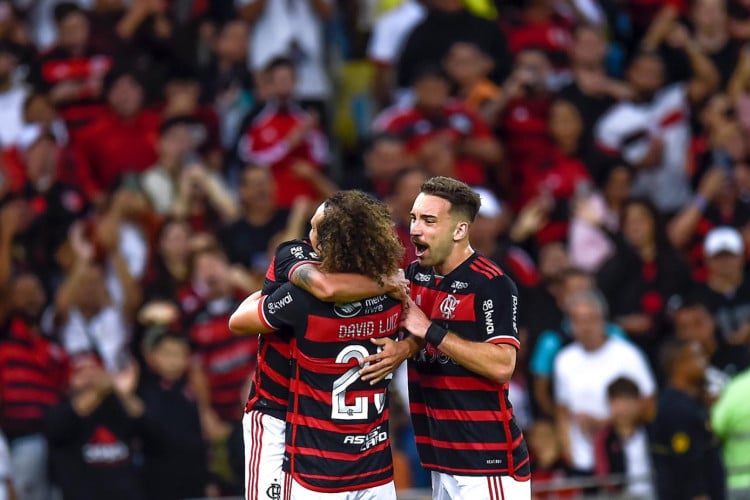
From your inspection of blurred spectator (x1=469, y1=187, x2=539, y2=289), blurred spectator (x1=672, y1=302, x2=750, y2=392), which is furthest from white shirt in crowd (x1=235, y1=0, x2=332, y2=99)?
blurred spectator (x1=672, y1=302, x2=750, y2=392)

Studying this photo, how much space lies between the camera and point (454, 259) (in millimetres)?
7281

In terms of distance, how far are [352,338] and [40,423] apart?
474 centimetres

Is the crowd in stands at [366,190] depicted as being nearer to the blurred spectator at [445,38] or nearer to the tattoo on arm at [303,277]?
the blurred spectator at [445,38]

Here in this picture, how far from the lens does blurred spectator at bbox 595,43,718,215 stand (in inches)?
562

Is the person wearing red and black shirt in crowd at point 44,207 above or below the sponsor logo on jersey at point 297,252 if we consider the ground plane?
above

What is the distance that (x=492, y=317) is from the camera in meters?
7.13

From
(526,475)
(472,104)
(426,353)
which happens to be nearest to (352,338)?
(426,353)

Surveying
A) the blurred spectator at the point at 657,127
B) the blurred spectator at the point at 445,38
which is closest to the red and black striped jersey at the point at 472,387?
the blurred spectator at the point at 657,127

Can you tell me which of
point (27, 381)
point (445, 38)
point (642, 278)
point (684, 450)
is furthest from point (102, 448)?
point (445, 38)

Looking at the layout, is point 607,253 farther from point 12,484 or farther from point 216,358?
point 12,484

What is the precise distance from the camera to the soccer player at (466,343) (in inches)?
280

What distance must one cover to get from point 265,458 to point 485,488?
1066 millimetres

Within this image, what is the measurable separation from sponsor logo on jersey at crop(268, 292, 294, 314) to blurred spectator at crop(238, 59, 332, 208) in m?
6.18

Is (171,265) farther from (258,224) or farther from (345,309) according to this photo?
(345,309)
